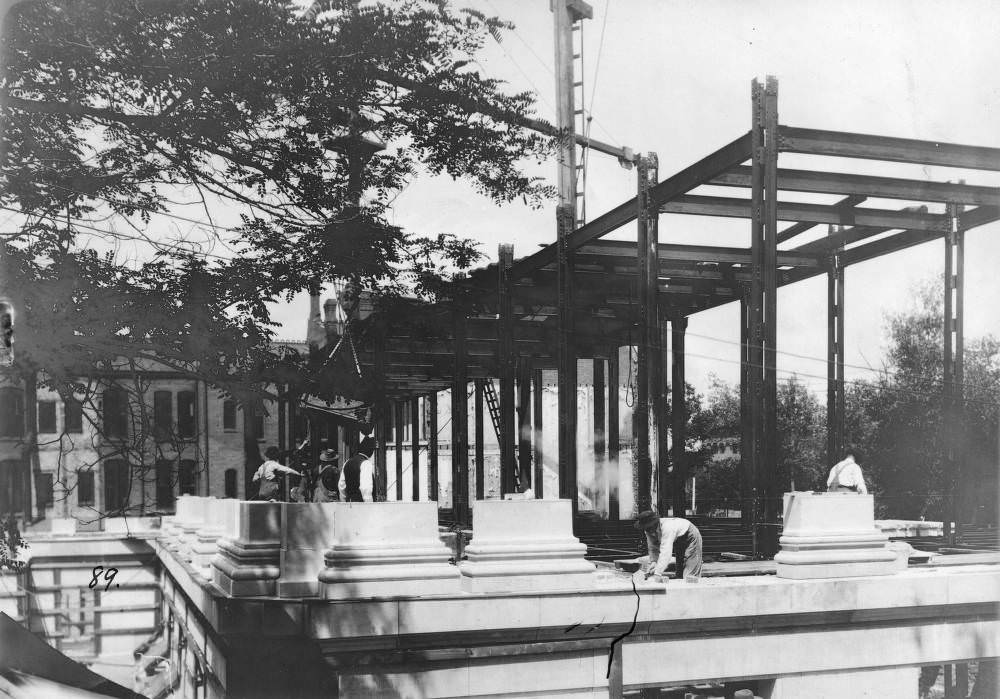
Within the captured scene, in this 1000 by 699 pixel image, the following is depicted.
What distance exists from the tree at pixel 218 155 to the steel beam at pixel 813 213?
733 cm

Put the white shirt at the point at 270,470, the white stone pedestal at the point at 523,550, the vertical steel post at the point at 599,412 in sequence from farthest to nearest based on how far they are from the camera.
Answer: the vertical steel post at the point at 599,412 → the white shirt at the point at 270,470 → the white stone pedestal at the point at 523,550

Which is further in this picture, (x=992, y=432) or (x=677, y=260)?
(x=992, y=432)

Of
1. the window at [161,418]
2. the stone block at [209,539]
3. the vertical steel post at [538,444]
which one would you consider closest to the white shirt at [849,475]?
the vertical steel post at [538,444]

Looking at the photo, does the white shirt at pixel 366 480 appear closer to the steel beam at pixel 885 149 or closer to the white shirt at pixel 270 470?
the white shirt at pixel 270 470

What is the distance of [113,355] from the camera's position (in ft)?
27.7

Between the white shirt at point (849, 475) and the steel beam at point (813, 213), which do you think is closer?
the white shirt at point (849, 475)

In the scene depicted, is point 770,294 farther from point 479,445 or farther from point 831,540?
point 479,445

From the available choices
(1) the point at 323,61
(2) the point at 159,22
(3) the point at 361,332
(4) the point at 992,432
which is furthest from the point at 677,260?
(4) the point at 992,432

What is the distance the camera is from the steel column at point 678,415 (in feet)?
79.2

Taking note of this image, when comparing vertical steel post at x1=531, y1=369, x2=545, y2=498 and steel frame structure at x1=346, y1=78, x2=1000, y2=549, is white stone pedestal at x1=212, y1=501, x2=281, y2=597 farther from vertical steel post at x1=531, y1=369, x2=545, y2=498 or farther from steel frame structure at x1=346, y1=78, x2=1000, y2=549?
vertical steel post at x1=531, y1=369, x2=545, y2=498

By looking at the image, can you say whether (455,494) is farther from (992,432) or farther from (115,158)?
(115,158)

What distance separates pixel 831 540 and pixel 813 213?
9306 mm

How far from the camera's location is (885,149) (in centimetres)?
1496

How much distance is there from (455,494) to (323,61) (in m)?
19.6
